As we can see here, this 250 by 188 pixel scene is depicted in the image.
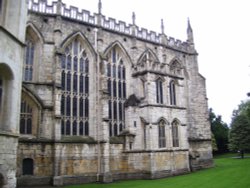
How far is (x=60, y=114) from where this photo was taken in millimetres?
19312

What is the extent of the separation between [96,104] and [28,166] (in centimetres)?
668

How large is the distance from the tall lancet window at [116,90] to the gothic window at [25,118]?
257 inches

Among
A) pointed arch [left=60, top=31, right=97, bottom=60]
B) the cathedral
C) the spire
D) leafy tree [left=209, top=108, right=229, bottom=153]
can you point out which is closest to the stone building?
the cathedral

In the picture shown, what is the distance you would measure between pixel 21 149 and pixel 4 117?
804 cm

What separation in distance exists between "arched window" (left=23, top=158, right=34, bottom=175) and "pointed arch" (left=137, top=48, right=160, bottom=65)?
12.2 meters

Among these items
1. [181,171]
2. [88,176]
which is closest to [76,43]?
[88,176]

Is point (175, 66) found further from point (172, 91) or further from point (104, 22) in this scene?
point (104, 22)

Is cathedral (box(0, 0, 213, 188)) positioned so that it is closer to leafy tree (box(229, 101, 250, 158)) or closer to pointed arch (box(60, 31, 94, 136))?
pointed arch (box(60, 31, 94, 136))

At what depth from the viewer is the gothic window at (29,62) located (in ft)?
65.3

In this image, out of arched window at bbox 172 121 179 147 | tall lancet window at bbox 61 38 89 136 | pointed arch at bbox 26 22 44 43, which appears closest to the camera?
pointed arch at bbox 26 22 44 43

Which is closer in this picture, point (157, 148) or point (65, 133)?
point (65, 133)

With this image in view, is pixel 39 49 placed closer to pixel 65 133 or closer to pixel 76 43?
pixel 76 43

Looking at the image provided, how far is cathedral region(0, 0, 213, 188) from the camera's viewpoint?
18781 mm

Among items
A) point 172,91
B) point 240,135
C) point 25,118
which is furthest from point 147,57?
point 240,135
